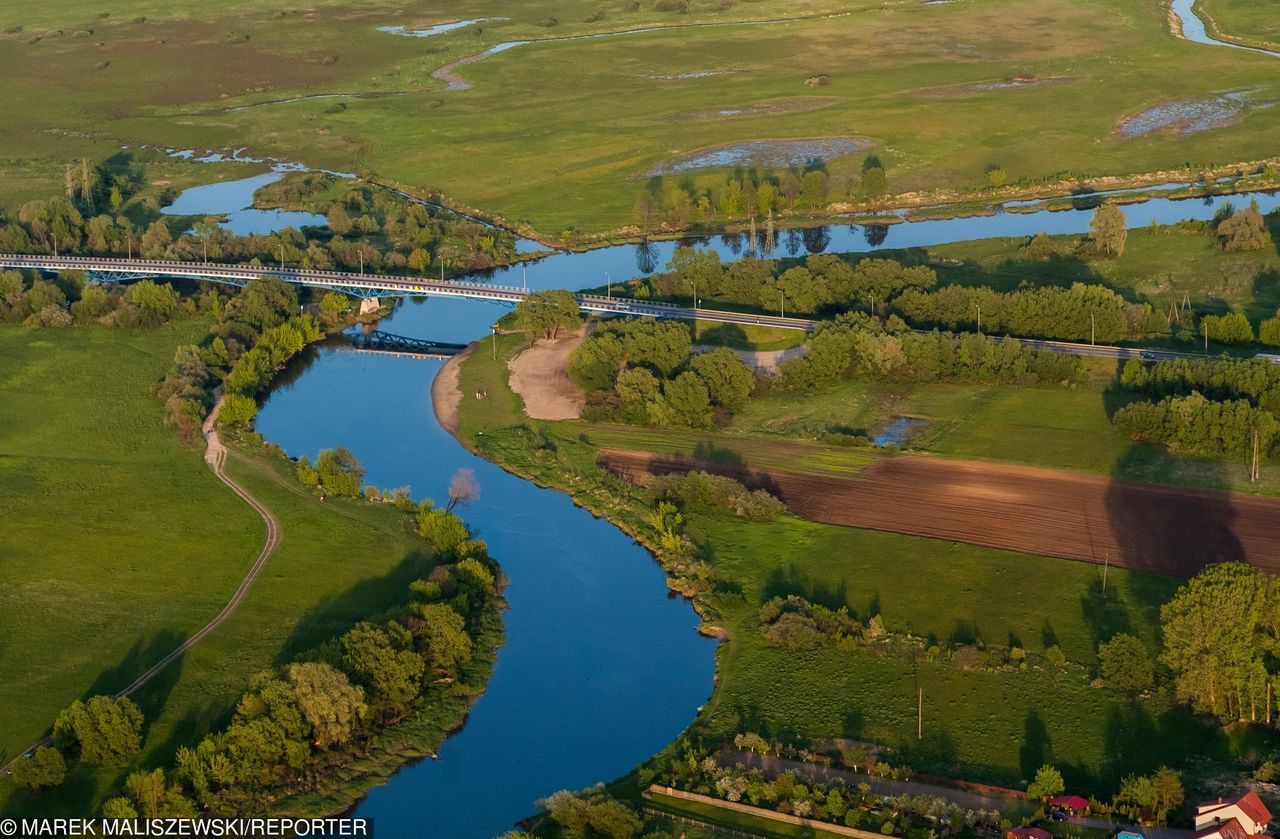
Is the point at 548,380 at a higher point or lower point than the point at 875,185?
lower

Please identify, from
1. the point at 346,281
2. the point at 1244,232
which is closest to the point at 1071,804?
the point at 1244,232

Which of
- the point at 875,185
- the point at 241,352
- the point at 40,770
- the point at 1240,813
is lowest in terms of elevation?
the point at 1240,813

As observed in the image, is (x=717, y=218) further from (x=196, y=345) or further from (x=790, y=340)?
(x=196, y=345)

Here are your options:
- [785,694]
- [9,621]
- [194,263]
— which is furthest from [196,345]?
[785,694]

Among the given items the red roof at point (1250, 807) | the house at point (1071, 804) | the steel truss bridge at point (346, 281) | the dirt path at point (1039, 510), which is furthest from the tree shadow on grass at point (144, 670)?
the steel truss bridge at point (346, 281)

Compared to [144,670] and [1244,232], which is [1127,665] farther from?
[1244,232]

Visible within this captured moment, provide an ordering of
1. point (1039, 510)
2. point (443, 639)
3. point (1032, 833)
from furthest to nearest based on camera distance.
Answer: point (1039, 510)
point (443, 639)
point (1032, 833)
